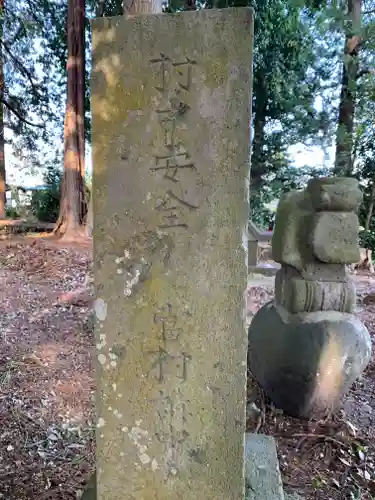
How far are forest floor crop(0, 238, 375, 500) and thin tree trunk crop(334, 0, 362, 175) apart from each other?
474 centimetres

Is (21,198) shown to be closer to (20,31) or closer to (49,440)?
(20,31)

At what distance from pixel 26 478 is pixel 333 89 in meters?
8.77

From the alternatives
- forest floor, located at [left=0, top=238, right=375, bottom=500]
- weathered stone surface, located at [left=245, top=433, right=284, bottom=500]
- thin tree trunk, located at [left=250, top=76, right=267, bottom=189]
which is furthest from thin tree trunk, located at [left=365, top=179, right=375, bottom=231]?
weathered stone surface, located at [left=245, top=433, right=284, bottom=500]

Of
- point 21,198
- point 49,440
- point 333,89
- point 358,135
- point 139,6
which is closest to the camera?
point 49,440

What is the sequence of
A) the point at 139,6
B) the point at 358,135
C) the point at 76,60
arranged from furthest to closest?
the point at 358,135
the point at 76,60
the point at 139,6

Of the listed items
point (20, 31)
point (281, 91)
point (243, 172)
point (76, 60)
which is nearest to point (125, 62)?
point (243, 172)

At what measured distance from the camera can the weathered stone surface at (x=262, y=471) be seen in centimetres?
144

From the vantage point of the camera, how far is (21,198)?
37.1 feet

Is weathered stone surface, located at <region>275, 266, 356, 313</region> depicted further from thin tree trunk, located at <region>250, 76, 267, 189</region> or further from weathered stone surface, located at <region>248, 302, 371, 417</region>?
thin tree trunk, located at <region>250, 76, 267, 189</region>

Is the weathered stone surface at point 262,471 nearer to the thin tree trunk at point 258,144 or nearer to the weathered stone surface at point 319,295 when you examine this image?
the weathered stone surface at point 319,295

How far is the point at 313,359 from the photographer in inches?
91.6

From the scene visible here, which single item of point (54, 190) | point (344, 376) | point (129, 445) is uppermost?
point (54, 190)

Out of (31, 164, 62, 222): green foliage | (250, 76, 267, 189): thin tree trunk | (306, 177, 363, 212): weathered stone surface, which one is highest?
(250, 76, 267, 189): thin tree trunk

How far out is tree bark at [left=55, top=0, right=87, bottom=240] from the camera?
7.17 m
